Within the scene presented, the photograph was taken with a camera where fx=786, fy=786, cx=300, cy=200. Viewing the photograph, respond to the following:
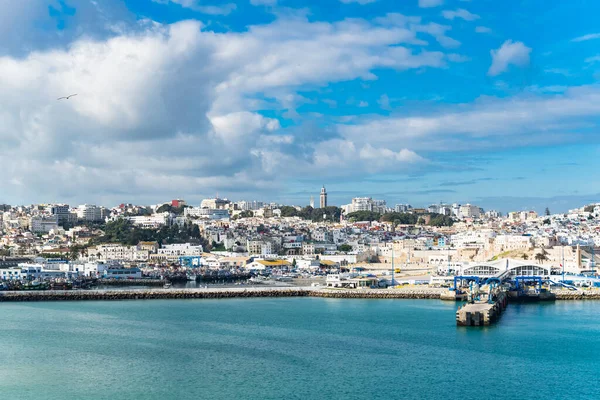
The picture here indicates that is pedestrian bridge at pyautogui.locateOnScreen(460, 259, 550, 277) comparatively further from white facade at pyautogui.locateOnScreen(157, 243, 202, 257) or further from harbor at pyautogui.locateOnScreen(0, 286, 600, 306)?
Answer: white facade at pyautogui.locateOnScreen(157, 243, 202, 257)

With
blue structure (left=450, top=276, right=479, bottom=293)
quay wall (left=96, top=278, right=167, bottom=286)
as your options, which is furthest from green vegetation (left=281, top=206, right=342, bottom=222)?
blue structure (left=450, top=276, right=479, bottom=293)

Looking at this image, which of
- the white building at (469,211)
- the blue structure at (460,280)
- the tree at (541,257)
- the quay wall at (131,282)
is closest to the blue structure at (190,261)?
the quay wall at (131,282)

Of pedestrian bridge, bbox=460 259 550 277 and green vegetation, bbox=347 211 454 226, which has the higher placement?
green vegetation, bbox=347 211 454 226

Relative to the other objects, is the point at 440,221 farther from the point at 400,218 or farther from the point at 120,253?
the point at 120,253

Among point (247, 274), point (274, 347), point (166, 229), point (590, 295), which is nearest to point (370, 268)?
point (247, 274)

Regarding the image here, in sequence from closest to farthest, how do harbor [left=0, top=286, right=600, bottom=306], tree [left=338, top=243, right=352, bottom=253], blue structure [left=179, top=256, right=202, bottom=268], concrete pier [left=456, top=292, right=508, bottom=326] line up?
concrete pier [left=456, top=292, right=508, bottom=326]
harbor [left=0, top=286, right=600, bottom=306]
blue structure [left=179, top=256, right=202, bottom=268]
tree [left=338, top=243, right=352, bottom=253]

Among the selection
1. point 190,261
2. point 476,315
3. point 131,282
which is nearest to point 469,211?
point 190,261

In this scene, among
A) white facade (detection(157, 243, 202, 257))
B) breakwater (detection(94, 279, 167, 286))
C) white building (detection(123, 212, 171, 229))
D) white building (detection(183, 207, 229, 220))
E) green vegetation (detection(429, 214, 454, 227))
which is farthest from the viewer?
white building (detection(183, 207, 229, 220))
